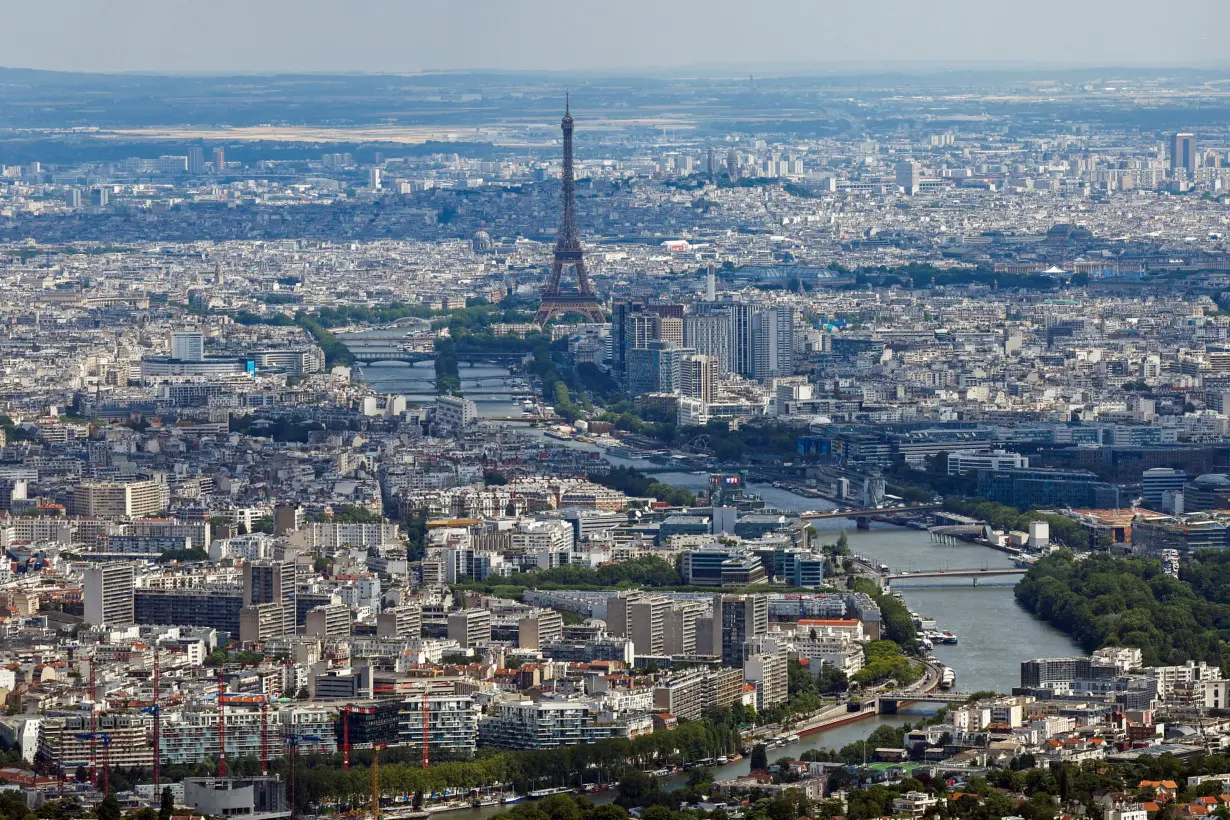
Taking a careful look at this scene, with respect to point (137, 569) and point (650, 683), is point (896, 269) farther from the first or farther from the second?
point (650, 683)

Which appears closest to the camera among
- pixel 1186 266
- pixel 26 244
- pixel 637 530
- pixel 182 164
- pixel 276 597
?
pixel 276 597

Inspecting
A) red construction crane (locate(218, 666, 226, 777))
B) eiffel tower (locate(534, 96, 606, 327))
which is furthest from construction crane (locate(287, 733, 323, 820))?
eiffel tower (locate(534, 96, 606, 327))

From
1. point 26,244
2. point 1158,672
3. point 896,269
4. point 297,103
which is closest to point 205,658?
point 1158,672

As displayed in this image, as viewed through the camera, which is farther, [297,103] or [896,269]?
[297,103]

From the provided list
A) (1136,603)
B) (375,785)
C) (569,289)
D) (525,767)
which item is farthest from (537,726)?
(569,289)

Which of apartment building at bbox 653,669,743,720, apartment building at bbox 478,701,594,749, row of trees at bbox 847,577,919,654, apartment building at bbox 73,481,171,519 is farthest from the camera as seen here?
apartment building at bbox 73,481,171,519

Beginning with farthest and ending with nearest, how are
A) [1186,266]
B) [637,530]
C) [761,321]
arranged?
[1186,266]
[761,321]
[637,530]

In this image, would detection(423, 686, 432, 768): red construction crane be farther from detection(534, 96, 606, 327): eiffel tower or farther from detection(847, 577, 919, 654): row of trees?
detection(534, 96, 606, 327): eiffel tower
